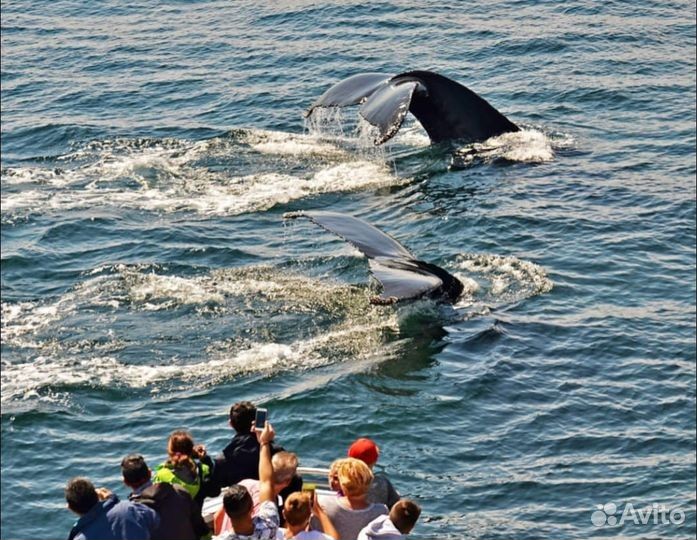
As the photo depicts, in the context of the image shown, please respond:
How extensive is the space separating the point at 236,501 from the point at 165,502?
0.59m

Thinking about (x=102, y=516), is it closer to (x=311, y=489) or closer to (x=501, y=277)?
(x=311, y=489)

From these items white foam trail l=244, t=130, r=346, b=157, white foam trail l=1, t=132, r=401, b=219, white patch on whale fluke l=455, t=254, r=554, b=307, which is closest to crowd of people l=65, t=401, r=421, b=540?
white patch on whale fluke l=455, t=254, r=554, b=307

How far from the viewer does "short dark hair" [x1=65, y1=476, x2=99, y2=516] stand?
10.3m

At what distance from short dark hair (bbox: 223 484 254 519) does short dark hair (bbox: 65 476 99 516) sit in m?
0.92

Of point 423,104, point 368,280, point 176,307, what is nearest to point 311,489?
point 176,307

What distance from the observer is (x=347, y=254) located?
2075 centimetres

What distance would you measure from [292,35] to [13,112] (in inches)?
306

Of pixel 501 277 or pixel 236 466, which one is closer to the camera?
pixel 236 466

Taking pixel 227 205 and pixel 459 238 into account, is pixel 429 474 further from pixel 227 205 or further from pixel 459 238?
pixel 227 205

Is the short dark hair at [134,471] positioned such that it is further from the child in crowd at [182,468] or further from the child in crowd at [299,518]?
the child in crowd at [299,518]

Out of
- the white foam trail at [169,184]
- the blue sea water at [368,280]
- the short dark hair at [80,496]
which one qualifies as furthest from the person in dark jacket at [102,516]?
the white foam trail at [169,184]

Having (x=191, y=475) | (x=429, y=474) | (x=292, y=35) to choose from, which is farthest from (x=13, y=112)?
(x=191, y=475)

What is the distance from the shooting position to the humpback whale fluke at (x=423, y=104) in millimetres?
21375

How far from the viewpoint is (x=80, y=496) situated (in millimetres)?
10289
